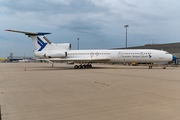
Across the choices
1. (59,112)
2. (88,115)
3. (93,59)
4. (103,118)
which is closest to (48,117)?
(59,112)

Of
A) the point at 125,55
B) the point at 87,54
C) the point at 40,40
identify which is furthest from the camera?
the point at 40,40

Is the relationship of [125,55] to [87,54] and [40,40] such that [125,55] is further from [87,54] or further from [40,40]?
[40,40]

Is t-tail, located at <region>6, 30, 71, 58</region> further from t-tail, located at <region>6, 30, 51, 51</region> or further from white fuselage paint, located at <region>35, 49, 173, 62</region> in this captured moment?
white fuselage paint, located at <region>35, 49, 173, 62</region>

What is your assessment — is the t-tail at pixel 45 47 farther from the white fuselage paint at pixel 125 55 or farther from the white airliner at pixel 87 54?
the white fuselage paint at pixel 125 55

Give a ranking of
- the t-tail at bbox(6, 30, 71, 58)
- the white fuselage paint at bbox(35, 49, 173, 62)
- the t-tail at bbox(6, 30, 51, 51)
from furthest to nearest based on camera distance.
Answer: the t-tail at bbox(6, 30, 51, 51)
the t-tail at bbox(6, 30, 71, 58)
the white fuselage paint at bbox(35, 49, 173, 62)

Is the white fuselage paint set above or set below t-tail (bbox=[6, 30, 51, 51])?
below

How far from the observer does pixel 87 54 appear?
2770cm

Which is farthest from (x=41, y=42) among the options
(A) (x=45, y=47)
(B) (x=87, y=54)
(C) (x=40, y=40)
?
(B) (x=87, y=54)

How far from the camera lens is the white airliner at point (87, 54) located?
82.6ft

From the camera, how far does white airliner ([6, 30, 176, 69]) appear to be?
25.2 m

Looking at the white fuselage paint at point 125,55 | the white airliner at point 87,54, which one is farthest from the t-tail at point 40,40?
the white fuselage paint at point 125,55

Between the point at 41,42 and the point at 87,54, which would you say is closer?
the point at 87,54

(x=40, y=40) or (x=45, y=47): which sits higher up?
(x=40, y=40)

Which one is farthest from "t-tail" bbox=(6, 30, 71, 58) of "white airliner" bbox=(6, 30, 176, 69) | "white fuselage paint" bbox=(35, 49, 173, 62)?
"white fuselage paint" bbox=(35, 49, 173, 62)
